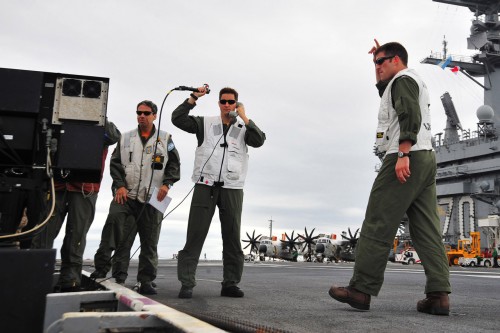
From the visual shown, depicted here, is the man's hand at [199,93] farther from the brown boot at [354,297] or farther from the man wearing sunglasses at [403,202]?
the brown boot at [354,297]

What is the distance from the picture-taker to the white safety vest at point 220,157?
5145 mm

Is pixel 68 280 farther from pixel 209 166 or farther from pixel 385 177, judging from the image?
pixel 385 177

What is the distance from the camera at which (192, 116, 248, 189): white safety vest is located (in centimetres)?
514

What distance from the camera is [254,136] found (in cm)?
525

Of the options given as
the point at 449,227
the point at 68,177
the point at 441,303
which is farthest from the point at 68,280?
the point at 449,227

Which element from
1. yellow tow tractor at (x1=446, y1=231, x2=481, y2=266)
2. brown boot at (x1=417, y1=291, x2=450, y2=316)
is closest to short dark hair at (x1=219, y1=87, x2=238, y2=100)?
brown boot at (x1=417, y1=291, x2=450, y2=316)

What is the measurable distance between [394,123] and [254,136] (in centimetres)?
165

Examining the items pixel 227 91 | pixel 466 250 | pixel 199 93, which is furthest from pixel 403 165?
pixel 466 250

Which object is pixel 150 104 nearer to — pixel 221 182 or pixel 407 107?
pixel 221 182

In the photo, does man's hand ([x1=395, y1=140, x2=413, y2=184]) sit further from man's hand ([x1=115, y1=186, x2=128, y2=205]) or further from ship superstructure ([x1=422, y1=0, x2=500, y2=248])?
ship superstructure ([x1=422, y1=0, x2=500, y2=248])

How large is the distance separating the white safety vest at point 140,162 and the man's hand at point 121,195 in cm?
13

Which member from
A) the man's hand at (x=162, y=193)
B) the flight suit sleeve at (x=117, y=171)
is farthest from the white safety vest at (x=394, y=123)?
the flight suit sleeve at (x=117, y=171)

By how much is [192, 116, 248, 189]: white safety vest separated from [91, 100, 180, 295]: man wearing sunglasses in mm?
756

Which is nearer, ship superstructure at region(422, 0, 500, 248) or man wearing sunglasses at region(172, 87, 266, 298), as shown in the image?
man wearing sunglasses at region(172, 87, 266, 298)
